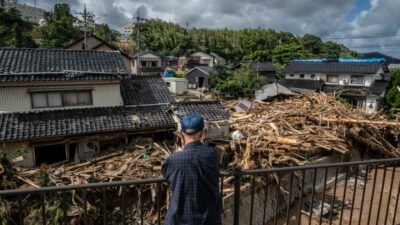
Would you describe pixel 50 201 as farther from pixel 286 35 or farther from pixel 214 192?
pixel 286 35

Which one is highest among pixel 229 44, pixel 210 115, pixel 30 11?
pixel 30 11

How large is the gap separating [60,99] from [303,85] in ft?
86.1

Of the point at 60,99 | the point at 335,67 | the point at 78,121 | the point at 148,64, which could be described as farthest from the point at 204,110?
the point at 148,64

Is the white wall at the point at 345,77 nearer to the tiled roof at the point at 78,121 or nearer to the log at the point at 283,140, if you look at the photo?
the log at the point at 283,140

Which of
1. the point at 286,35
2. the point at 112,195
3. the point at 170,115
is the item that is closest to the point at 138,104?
the point at 170,115

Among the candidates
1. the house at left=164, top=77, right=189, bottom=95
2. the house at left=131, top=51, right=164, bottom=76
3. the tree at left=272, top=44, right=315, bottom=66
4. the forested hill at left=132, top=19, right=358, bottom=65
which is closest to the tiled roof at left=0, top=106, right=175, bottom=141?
the house at left=164, top=77, right=189, bottom=95

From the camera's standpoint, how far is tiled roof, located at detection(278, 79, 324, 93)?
89.8ft

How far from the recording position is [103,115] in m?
11.4

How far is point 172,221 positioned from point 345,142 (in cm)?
1314

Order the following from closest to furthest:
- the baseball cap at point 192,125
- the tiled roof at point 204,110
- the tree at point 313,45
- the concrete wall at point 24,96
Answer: the baseball cap at point 192,125 < the concrete wall at point 24,96 < the tiled roof at point 204,110 < the tree at point 313,45

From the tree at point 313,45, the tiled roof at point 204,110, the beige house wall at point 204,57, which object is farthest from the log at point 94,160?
the tree at point 313,45

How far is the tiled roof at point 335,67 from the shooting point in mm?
25388

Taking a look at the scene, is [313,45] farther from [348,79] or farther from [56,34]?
[56,34]

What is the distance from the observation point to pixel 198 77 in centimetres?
3750
